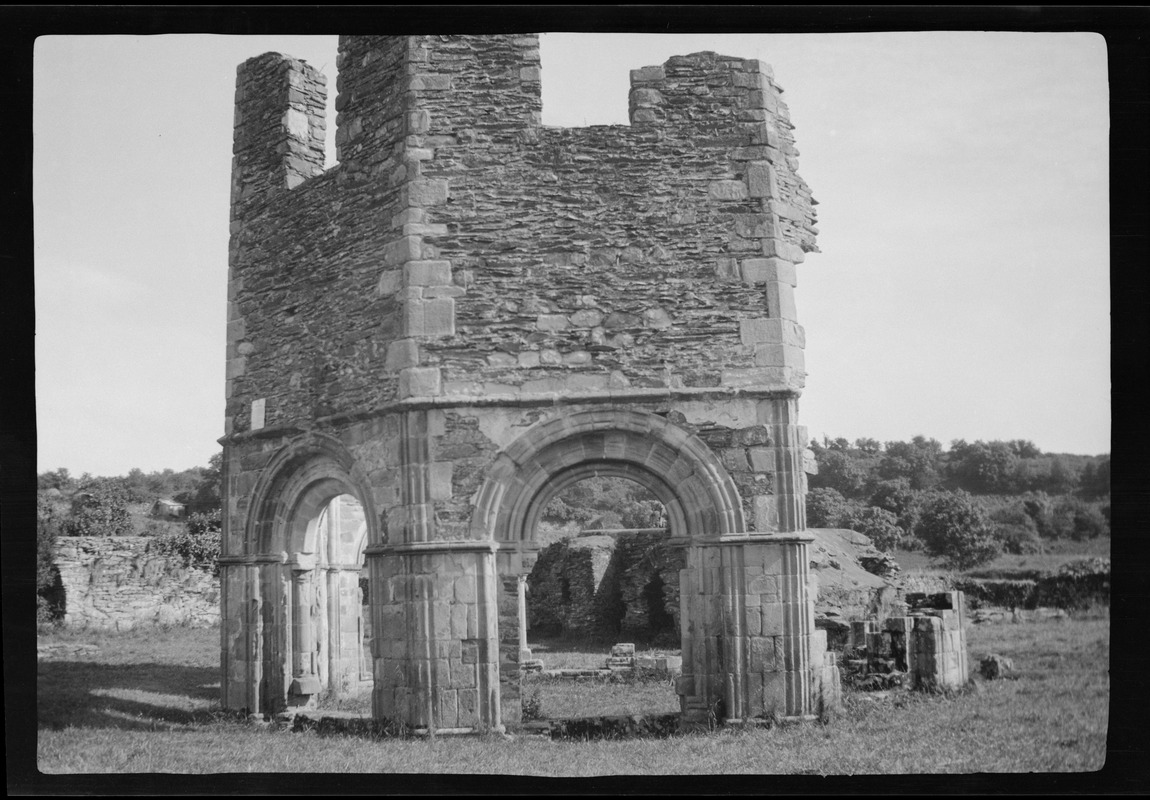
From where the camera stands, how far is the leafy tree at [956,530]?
33562 mm

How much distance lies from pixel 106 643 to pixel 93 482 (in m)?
20.9

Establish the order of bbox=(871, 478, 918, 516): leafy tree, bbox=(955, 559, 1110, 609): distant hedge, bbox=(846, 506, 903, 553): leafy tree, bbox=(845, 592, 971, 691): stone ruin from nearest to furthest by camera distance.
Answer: bbox=(845, 592, 971, 691): stone ruin → bbox=(955, 559, 1110, 609): distant hedge → bbox=(846, 506, 903, 553): leafy tree → bbox=(871, 478, 918, 516): leafy tree

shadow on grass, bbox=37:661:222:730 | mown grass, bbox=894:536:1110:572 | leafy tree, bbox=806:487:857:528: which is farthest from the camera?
leafy tree, bbox=806:487:857:528

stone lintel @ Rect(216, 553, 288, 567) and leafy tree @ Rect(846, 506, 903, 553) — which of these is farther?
leafy tree @ Rect(846, 506, 903, 553)

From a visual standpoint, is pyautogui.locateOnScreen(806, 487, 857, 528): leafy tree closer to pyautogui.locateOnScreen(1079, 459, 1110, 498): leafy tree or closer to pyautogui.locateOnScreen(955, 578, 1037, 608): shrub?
pyautogui.locateOnScreen(955, 578, 1037, 608): shrub

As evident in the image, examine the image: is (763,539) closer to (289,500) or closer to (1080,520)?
(1080,520)

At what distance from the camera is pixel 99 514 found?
3228 centimetres

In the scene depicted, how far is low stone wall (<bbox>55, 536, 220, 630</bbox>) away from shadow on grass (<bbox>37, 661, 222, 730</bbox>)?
14.7 feet

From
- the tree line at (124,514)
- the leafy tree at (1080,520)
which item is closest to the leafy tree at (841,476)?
the tree line at (124,514)

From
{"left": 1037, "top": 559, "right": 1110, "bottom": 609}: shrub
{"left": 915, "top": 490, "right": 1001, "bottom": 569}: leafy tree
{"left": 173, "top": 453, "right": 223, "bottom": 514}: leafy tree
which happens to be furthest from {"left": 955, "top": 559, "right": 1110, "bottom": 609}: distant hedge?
{"left": 173, "top": 453, "right": 223, "bottom": 514}: leafy tree

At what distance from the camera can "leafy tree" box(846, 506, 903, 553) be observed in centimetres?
3584

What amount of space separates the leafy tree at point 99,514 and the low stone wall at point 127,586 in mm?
8631

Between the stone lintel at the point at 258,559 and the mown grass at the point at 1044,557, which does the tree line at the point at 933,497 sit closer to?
the mown grass at the point at 1044,557

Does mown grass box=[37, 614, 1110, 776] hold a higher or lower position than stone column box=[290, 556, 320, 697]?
lower
